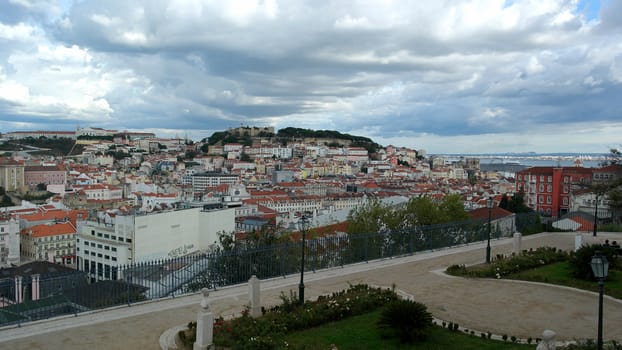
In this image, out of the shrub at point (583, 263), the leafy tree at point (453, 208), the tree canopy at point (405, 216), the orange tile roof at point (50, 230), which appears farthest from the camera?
the orange tile roof at point (50, 230)

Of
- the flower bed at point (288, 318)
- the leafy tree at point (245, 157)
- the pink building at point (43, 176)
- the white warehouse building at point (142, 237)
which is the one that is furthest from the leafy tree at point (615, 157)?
the leafy tree at point (245, 157)

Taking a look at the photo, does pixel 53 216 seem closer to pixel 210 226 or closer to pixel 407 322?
pixel 210 226

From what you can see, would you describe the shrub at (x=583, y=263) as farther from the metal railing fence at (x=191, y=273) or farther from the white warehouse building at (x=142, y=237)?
the white warehouse building at (x=142, y=237)

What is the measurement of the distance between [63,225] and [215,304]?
4541 centimetres

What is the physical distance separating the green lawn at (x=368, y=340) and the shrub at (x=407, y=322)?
14 cm

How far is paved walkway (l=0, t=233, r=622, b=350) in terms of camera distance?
28.8 feet

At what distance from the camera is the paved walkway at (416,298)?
28.8 ft

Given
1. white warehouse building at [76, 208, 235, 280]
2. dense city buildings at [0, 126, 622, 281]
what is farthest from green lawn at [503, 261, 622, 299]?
white warehouse building at [76, 208, 235, 280]

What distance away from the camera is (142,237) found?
35844mm

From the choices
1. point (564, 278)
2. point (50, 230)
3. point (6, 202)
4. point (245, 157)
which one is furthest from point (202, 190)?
point (564, 278)

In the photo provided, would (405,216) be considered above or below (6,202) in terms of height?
above

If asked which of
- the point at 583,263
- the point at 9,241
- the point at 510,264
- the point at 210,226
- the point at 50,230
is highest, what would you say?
the point at 583,263

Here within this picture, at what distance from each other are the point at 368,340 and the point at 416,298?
3.30 m

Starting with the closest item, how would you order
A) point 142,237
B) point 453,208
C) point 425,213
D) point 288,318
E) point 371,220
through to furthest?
point 288,318 < point 371,220 < point 425,213 < point 453,208 < point 142,237
